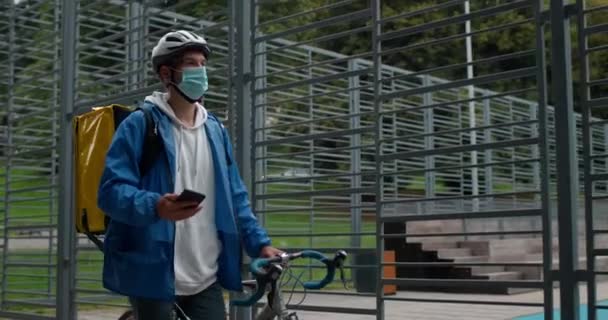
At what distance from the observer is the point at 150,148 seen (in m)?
3.90

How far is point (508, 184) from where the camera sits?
18719 millimetres

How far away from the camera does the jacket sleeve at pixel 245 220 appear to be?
13.6 ft

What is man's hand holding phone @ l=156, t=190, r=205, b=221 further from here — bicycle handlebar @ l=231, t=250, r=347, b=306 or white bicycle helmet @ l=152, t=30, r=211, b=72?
white bicycle helmet @ l=152, t=30, r=211, b=72

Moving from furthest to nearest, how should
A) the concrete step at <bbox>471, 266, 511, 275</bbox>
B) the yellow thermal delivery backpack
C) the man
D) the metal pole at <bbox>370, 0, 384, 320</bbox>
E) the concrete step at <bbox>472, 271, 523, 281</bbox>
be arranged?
the concrete step at <bbox>471, 266, 511, 275</bbox>, the concrete step at <bbox>472, 271, 523, 281</bbox>, the metal pole at <bbox>370, 0, 384, 320</bbox>, the yellow thermal delivery backpack, the man

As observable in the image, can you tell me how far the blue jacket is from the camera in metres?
3.66

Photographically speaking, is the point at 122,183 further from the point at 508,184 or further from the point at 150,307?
the point at 508,184

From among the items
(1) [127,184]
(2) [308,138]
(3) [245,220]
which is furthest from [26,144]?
(1) [127,184]

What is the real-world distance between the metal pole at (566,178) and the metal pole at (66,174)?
5.64 meters

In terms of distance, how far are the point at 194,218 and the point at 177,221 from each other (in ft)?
0.68

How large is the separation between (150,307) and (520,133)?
59.2 feet

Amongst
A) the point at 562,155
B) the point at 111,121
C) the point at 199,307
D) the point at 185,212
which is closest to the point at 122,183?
the point at 185,212

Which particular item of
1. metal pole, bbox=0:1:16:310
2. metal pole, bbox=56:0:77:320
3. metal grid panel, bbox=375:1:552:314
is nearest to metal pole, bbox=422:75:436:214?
metal grid panel, bbox=375:1:552:314

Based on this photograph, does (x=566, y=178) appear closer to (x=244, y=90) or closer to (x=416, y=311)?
(x=244, y=90)

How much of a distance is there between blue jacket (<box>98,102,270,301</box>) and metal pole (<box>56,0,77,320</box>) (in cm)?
517
